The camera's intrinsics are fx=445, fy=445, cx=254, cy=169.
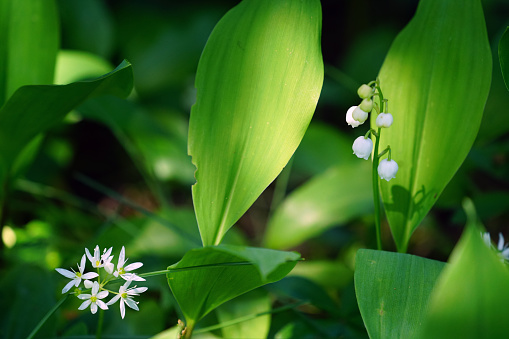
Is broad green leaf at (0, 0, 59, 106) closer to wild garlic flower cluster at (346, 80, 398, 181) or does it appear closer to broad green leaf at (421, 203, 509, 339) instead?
wild garlic flower cluster at (346, 80, 398, 181)

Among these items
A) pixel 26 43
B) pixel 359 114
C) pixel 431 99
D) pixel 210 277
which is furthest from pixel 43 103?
pixel 431 99

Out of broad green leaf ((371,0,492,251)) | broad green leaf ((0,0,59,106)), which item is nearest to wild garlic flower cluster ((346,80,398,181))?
broad green leaf ((371,0,492,251))

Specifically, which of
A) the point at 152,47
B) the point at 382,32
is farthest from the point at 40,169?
the point at 382,32

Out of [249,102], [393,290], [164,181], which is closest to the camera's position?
[393,290]

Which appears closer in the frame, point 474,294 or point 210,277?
point 474,294

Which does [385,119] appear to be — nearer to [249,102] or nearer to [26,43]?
[249,102]

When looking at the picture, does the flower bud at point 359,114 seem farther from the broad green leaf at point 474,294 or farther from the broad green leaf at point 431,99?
the broad green leaf at point 474,294
